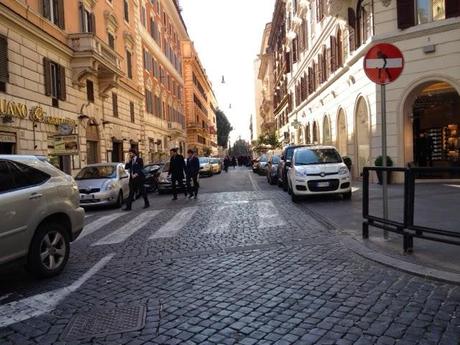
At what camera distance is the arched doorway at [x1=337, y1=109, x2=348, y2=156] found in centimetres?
2533

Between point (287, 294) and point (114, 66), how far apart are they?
22.4 m

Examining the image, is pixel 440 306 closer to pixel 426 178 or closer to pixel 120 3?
pixel 426 178

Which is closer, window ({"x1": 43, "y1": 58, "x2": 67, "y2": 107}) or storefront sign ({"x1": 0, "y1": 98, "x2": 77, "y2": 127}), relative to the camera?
storefront sign ({"x1": 0, "y1": 98, "x2": 77, "y2": 127})

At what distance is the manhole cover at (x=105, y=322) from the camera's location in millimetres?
4113

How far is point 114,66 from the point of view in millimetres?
25266

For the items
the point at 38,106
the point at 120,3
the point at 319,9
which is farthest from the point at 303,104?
the point at 38,106

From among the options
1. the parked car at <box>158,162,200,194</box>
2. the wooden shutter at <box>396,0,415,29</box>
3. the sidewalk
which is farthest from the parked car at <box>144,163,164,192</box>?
the sidewalk

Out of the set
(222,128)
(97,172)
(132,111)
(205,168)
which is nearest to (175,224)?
(97,172)

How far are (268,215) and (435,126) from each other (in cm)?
1258

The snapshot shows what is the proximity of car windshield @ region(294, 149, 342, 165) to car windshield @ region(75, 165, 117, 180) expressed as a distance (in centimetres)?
602

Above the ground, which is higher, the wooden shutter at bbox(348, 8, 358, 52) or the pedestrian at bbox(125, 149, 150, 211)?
the wooden shutter at bbox(348, 8, 358, 52)

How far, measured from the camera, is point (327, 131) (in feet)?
99.2

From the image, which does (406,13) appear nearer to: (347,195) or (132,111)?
(347,195)

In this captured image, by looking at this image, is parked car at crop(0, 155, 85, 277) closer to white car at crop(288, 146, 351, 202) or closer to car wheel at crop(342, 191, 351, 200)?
white car at crop(288, 146, 351, 202)
